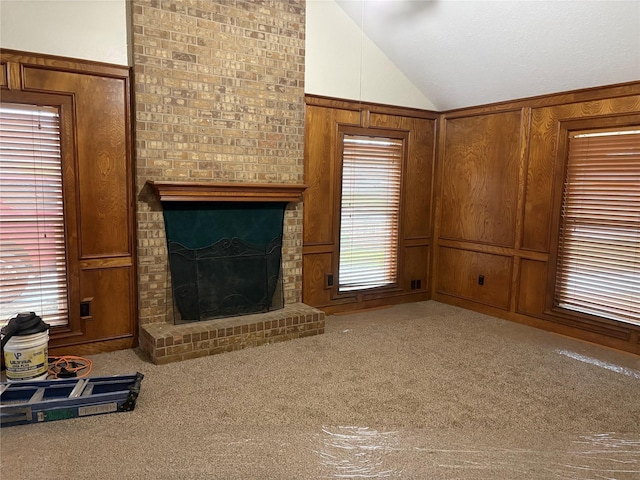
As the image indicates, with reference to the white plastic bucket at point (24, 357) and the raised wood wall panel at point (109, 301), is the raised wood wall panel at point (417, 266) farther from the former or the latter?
the white plastic bucket at point (24, 357)

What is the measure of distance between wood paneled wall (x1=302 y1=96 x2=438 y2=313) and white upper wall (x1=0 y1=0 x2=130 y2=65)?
174 centimetres

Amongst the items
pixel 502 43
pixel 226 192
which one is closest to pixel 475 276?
pixel 502 43

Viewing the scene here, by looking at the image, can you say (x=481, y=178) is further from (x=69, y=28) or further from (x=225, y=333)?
(x=69, y=28)

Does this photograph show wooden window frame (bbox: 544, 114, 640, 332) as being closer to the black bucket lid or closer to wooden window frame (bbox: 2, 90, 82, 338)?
wooden window frame (bbox: 2, 90, 82, 338)

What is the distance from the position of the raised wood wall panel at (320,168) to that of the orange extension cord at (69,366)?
2.20 m

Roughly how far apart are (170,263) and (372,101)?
2665 mm

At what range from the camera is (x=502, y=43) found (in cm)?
393

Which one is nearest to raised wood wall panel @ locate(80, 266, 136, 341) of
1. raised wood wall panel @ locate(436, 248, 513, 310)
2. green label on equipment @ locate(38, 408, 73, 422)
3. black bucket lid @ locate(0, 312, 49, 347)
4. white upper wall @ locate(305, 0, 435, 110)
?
black bucket lid @ locate(0, 312, 49, 347)

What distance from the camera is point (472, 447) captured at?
2416 mm

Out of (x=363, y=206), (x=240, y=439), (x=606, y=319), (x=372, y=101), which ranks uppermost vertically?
(x=372, y=101)

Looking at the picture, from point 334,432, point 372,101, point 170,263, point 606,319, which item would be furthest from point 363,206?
point 334,432

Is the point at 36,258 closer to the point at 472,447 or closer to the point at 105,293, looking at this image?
the point at 105,293

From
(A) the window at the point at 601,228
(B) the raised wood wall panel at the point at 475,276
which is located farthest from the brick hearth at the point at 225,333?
(A) the window at the point at 601,228

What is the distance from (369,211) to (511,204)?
1.46m
